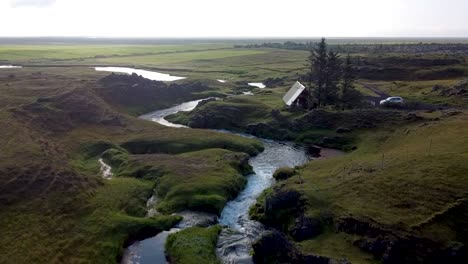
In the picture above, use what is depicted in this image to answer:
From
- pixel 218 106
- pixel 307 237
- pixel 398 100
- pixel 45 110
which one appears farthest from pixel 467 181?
pixel 45 110

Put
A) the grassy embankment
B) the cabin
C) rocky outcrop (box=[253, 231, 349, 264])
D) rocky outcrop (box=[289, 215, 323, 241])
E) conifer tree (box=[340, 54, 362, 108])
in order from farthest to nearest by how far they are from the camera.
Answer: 1. conifer tree (box=[340, 54, 362, 108])
2. the cabin
3. rocky outcrop (box=[289, 215, 323, 241])
4. the grassy embankment
5. rocky outcrop (box=[253, 231, 349, 264])

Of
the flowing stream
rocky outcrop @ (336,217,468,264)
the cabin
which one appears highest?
the cabin

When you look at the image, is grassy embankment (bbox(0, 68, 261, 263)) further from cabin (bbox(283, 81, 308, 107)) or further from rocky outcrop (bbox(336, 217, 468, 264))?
cabin (bbox(283, 81, 308, 107))

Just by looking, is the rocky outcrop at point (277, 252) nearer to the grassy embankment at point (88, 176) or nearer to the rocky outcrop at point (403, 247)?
the rocky outcrop at point (403, 247)

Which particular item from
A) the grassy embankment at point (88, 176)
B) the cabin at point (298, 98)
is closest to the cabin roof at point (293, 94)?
the cabin at point (298, 98)

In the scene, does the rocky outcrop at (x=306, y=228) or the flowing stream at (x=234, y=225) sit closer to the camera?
the flowing stream at (x=234, y=225)

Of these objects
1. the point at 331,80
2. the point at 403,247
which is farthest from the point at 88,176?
the point at 331,80

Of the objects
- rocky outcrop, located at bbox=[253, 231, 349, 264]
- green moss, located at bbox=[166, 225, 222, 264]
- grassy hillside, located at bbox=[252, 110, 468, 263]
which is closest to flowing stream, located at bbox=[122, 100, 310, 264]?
green moss, located at bbox=[166, 225, 222, 264]

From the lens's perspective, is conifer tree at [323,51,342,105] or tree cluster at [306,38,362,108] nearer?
tree cluster at [306,38,362,108]
